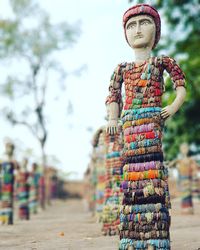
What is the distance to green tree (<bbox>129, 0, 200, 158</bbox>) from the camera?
63.5 feet

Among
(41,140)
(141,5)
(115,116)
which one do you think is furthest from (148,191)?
(41,140)

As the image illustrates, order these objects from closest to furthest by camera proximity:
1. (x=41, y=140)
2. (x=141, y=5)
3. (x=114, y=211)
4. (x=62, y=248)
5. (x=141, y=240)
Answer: (x=141, y=240), (x=141, y=5), (x=62, y=248), (x=114, y=211), (x=41, y=140)

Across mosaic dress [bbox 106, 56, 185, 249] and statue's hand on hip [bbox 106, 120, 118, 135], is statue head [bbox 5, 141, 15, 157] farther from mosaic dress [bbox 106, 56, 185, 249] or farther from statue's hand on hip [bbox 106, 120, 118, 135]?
mosaic dress [bbox 106, 56, 185, 249]

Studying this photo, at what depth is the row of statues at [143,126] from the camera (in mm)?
4590

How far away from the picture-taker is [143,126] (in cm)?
474

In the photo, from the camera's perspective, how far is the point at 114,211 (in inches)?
286

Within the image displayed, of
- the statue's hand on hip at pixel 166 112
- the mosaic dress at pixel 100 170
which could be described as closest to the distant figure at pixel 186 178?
the mosaic dress at pixel 100 170

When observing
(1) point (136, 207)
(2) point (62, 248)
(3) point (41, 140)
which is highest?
(3) point (41, 140)

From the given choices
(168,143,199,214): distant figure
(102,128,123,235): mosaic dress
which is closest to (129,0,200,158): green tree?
(168,143,199,214): distant figure

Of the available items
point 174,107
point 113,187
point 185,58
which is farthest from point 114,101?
point 185,58

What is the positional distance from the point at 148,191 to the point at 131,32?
5.76 ft

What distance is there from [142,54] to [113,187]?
299 cm

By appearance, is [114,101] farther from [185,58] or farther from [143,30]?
[185,58]

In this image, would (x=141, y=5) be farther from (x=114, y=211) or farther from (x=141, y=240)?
(x=114, y=211)
